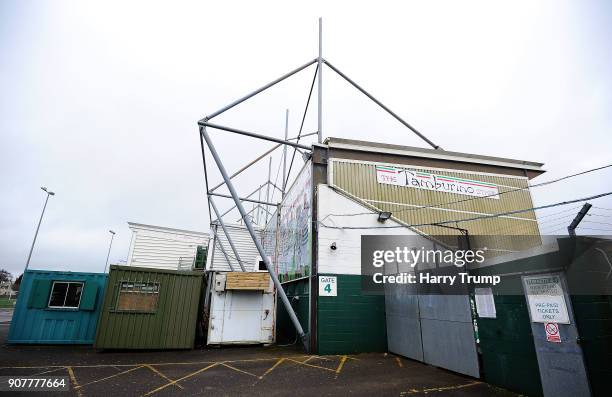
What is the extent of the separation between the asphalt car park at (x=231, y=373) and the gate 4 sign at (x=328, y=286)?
2120mm

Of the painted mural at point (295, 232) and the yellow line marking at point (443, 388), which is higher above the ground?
the painted mural at point (295, 232)

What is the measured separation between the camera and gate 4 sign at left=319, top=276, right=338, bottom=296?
1134 cm

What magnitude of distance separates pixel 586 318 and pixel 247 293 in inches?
406

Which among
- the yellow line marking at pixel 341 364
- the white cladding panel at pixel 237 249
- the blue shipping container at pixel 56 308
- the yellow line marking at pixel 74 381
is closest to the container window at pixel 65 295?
the blue shipping container at pixel 56 308

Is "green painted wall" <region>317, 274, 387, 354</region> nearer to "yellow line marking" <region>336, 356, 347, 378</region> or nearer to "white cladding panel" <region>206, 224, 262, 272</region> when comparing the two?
"yellow line marking" <region>336, 356, 347, 378</region>

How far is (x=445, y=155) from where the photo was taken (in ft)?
49.4

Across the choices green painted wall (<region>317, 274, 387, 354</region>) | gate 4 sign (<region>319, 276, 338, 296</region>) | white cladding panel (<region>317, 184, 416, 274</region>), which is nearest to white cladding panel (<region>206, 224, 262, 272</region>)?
white cladding panel (<region>317, 184, 416, 274</region>)

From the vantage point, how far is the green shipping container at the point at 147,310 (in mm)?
10492

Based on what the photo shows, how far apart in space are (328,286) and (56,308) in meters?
10.5

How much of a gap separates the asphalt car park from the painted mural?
401 cm

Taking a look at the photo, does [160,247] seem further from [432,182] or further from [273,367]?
[432,182]

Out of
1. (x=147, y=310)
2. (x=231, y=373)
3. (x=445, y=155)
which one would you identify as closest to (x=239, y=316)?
(x=147, y=310)

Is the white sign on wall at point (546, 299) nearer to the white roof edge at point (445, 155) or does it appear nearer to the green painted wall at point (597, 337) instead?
the green painted wall at point (597, 337)

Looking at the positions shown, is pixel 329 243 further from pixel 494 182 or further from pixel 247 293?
pixel 494 182
